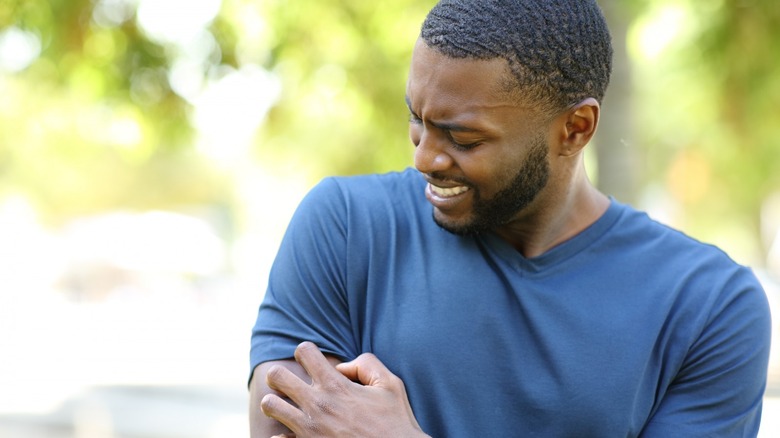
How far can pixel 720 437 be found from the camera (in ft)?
7.84

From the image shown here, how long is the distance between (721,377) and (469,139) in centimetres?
79

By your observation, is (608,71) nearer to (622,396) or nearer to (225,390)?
(622,396)

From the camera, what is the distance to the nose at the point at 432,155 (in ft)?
7.55

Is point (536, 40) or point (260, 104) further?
point (260, 104)

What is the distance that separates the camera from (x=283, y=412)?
7.20ft

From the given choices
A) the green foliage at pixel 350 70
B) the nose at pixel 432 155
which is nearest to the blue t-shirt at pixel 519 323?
the nose at pixel 432 155

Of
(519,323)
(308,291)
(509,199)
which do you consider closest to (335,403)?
(308,291)

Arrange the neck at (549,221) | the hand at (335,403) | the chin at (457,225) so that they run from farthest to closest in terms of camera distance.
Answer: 1. the neck at (549,221)
2. the chin at (457,225)
3. the hand at (335,403)

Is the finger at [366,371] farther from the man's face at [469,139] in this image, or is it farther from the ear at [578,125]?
the ear at [578,125]

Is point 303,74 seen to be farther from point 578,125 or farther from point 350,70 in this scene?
point 578,125

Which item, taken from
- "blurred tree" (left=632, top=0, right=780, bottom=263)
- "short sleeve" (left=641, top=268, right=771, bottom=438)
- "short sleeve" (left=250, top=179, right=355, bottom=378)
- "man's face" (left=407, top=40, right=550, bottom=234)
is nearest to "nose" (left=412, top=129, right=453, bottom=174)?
"man's face" (left=407, top=40, right=550, bottom=234)

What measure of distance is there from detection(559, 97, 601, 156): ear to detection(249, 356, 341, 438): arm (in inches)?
29.6

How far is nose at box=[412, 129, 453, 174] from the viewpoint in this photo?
230 centimetres

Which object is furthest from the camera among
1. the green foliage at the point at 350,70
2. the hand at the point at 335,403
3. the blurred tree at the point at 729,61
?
the green foliage at the point at 350,70
